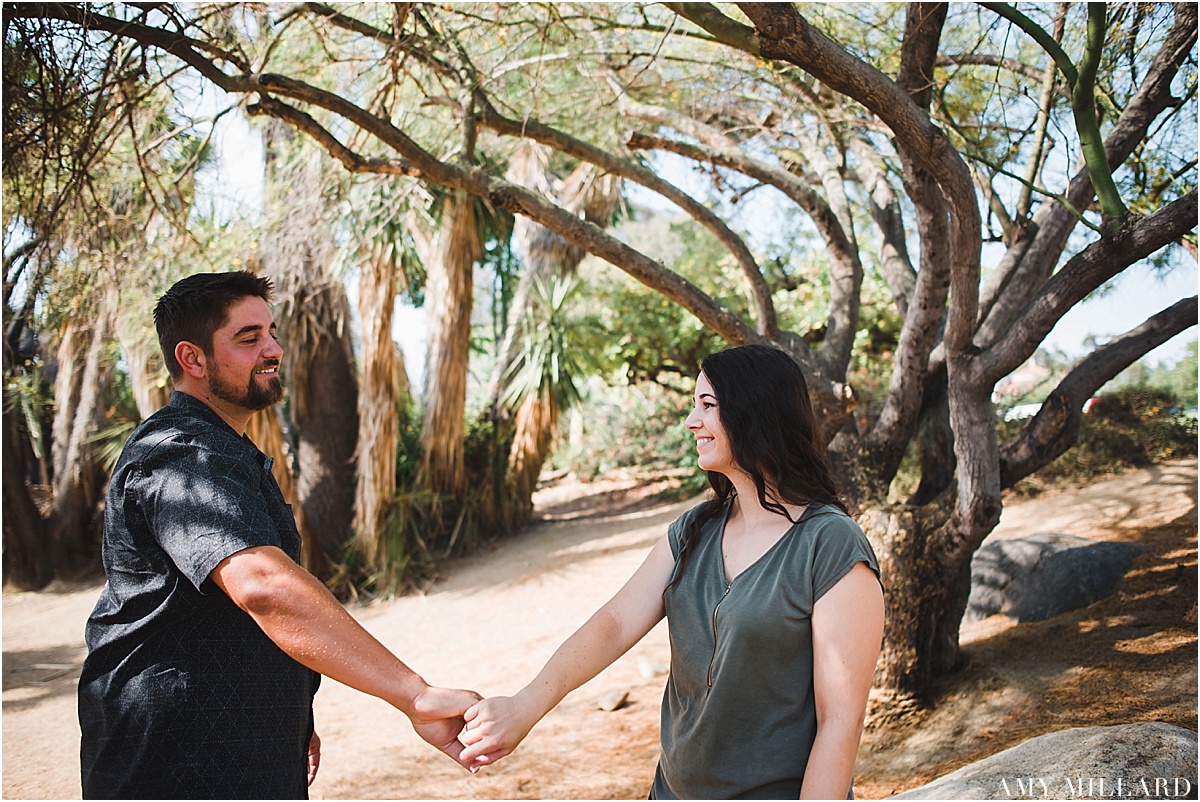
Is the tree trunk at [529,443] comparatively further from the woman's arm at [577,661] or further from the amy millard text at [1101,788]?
the woman's arm at [577,661]

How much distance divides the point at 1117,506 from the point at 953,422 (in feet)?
14.0

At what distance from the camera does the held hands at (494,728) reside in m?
2.09

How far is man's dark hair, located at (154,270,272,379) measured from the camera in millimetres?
2111

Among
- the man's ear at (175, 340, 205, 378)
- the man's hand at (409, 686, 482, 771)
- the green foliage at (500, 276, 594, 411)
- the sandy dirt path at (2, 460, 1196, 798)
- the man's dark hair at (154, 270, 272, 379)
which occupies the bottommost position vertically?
the sandy dirt path at (2, 460, 1196, 798)

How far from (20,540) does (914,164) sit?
1067 cm

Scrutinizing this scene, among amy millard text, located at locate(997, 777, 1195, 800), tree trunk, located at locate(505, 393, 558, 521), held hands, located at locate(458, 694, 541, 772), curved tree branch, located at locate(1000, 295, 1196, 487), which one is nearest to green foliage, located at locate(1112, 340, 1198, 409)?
curved tree branch, located at locate(1000, 295, 1196, 487)

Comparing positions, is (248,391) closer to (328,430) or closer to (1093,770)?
(1093,770)

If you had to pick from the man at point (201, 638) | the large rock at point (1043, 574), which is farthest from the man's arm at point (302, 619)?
the large rock at point (1043, 574)

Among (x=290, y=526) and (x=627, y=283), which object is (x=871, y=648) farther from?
(x=627, y=283)

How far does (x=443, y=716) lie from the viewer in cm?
209

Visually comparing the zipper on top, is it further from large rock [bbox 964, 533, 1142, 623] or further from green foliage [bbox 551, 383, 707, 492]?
green foliage [bbox 551, 383, 707, 492]

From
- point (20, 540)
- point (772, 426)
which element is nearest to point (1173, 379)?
point (772, 426)

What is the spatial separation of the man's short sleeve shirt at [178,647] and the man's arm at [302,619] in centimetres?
5

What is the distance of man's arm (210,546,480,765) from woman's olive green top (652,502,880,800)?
700 mm
